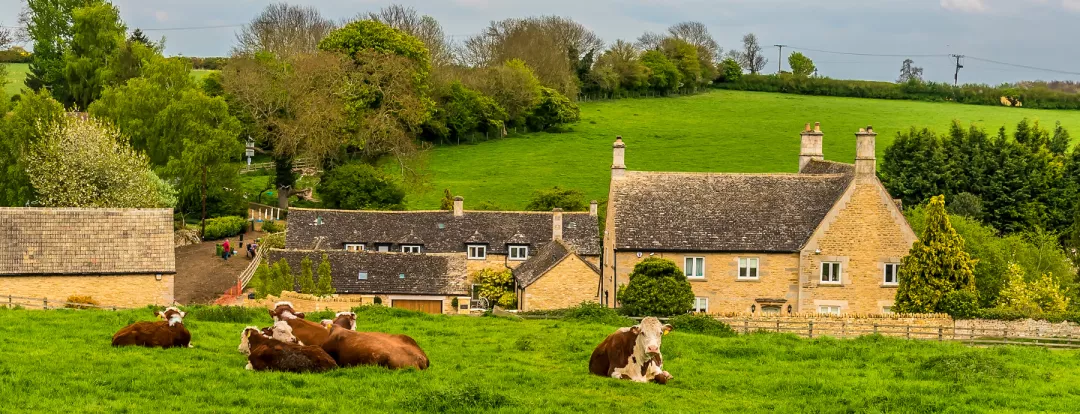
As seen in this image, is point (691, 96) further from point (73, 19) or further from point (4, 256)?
point (4, 256)

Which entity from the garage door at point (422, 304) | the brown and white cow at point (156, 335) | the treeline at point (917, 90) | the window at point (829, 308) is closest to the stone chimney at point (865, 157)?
the window at point (829, 308)

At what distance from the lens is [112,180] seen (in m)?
69.6

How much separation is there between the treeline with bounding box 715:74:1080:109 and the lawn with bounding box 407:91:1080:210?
364 centimetres

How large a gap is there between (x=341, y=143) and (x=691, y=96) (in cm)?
7132

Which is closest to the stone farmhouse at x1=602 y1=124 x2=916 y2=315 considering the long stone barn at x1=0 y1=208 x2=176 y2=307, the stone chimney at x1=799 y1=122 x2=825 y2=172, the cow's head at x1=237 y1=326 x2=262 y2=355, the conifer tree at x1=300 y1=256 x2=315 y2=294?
the stone chimney at x1=799 y1=122 x2=825 y2=172

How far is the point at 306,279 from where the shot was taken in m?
56.9

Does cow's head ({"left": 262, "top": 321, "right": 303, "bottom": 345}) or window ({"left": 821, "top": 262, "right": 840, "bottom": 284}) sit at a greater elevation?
cow's head ({"left": 262, "top": 321, "right": 303, "bottom": 345})

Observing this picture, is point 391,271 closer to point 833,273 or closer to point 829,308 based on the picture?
point 829,308

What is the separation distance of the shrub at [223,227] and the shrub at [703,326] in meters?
51.3

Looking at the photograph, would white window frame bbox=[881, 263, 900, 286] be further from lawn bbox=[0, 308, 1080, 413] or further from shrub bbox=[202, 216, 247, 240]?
shrub bbox=[202, 216, 247, 240]

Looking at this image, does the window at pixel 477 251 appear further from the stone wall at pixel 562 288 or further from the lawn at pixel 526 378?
the lawn at pixel 526 378

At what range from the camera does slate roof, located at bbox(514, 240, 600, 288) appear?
196ft

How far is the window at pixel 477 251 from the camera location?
67994mm

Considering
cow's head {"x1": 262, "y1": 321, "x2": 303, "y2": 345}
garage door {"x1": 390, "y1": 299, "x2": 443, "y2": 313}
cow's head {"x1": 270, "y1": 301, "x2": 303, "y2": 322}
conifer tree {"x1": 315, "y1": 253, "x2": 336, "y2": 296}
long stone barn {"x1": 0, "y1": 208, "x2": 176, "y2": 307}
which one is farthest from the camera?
garage door {"x1": 390, "y1": 299, "x2": 443, "y2": 313}
